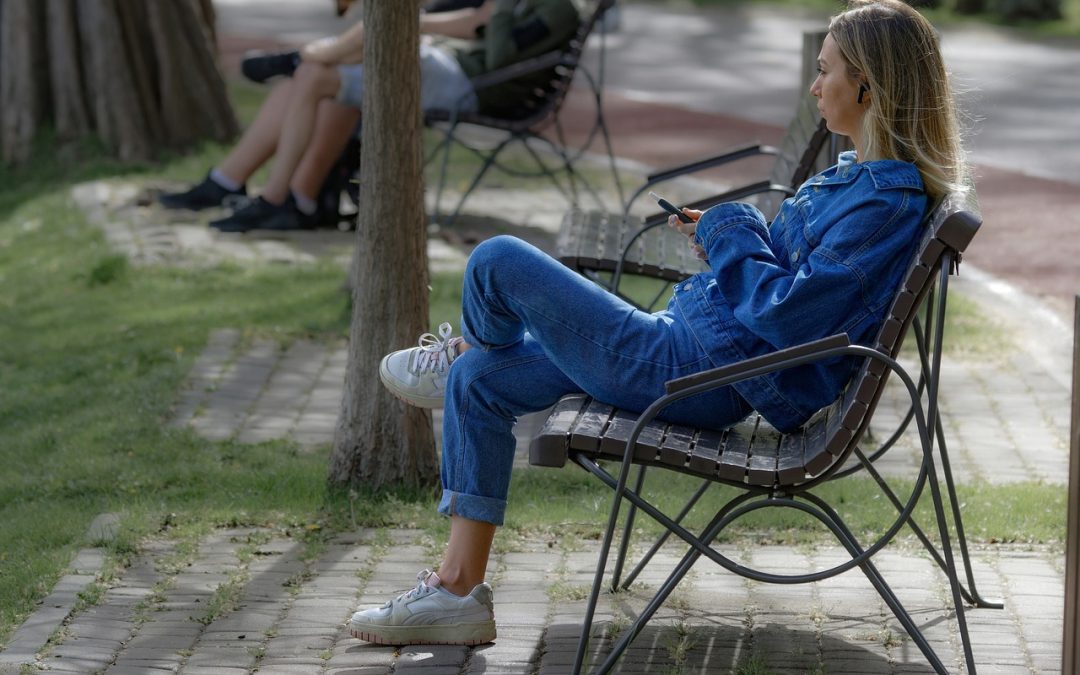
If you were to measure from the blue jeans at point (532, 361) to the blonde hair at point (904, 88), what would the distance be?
23.7 inches

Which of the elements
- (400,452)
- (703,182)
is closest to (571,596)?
(400,452)

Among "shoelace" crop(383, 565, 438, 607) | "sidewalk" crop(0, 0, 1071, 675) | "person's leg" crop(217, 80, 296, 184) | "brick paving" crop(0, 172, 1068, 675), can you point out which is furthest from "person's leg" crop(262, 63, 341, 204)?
"shoelace" crop(383, 565, 438, 607)

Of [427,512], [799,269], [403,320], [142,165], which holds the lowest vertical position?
[142,165]

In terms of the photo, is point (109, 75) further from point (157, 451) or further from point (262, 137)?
point (157, 451)

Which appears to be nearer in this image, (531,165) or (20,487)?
(20,487)

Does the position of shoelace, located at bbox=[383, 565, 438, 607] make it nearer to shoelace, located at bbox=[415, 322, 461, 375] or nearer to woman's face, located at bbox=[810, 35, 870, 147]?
shoelace, located at bbox=[415, 322, 461, 375]

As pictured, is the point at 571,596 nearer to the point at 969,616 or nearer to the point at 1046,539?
the point at 969,616

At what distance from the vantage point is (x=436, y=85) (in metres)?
7.71

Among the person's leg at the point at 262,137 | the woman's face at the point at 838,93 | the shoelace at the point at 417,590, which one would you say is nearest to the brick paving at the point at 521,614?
the shoelace at the point at 417,590

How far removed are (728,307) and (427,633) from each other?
0.98m

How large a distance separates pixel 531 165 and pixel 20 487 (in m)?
5.72

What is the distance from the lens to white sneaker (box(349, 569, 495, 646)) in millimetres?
3312

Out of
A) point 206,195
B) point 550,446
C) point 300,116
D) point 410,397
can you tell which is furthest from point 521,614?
point 206,195

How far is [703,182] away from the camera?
937 cm
